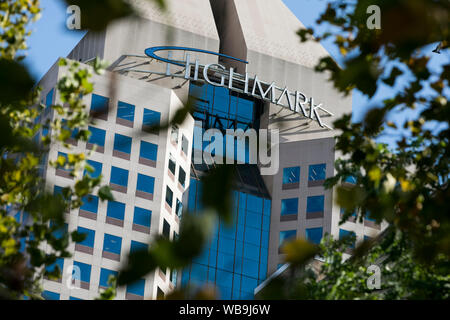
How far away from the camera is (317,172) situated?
218ft

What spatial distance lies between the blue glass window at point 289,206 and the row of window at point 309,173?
66.0 inches

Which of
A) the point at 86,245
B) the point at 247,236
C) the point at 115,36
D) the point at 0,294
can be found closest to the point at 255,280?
the point at 247,236

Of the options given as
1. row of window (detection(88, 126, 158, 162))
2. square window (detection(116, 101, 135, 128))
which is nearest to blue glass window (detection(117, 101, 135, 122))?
square window (detection(116, 101, 135, 128))

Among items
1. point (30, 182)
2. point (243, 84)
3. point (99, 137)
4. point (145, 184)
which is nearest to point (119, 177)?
point (145, 184)

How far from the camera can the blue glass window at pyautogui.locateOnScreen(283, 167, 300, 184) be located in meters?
67.4

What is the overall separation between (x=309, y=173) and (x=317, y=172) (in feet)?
2.29

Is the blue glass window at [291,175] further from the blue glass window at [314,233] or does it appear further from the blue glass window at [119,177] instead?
the blue glass window at [119,177]

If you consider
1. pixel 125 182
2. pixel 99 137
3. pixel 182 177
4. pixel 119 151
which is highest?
pixel 99 137

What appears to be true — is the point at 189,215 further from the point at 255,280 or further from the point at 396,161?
the point at 255,280

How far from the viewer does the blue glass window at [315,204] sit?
214 ft

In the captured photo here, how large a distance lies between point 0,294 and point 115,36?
198 ft

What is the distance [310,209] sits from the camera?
65.5 metres

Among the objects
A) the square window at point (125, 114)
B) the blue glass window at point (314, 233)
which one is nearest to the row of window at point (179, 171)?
the square window at point (125, 114)

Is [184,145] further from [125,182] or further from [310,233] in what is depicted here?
[310,233]
